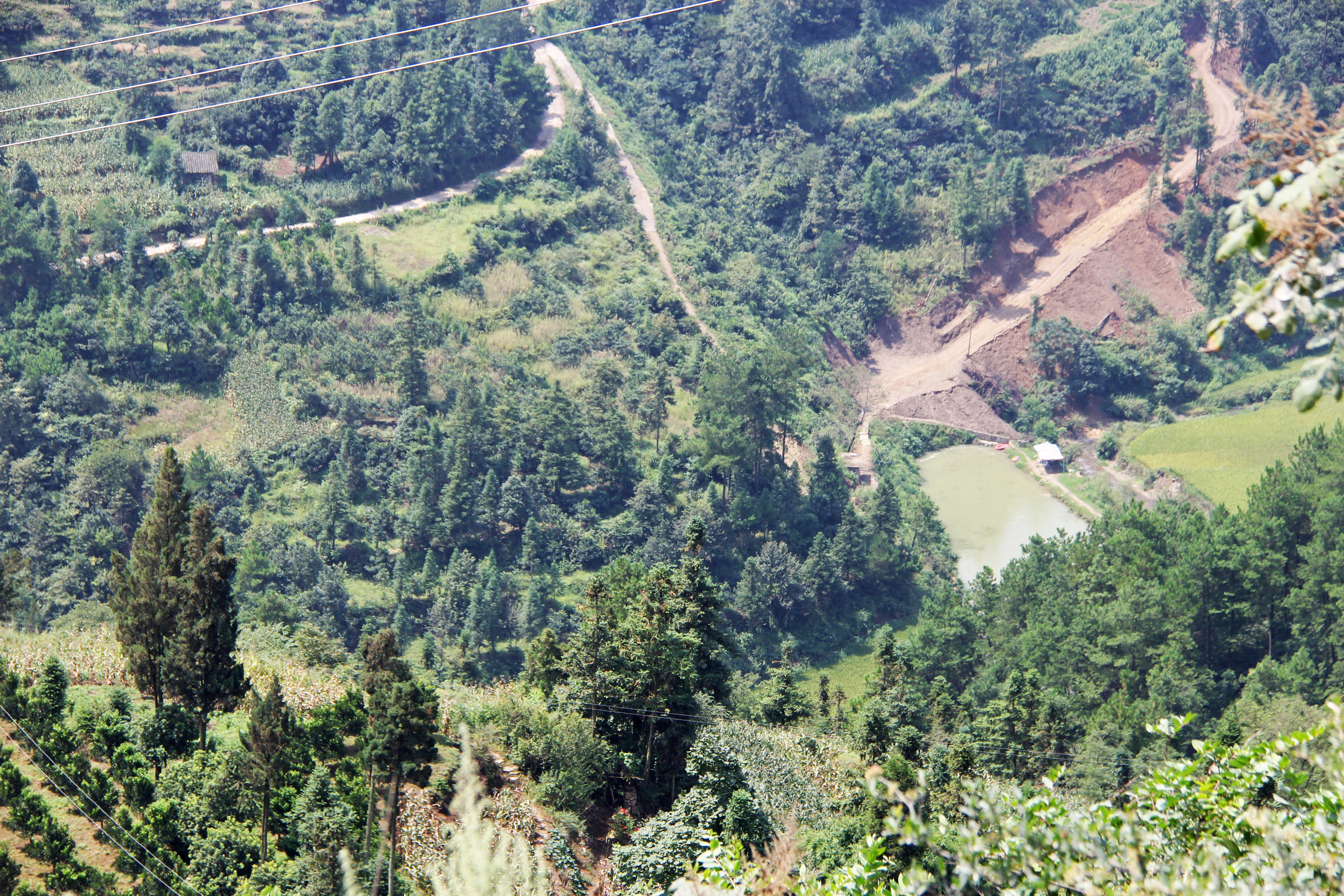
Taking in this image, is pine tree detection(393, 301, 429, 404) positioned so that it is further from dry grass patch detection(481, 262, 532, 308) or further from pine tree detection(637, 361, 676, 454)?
pine tree detection(637, 361, 676, 454)

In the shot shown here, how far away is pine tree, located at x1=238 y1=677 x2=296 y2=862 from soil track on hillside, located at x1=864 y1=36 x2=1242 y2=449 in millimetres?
49118

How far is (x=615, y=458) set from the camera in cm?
5062

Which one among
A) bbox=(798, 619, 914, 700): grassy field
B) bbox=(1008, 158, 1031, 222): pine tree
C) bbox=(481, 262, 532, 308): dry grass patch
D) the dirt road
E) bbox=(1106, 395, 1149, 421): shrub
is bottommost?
bbox=(1106, 395, 1149, 421): shrub

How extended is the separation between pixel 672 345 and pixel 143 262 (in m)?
26.0

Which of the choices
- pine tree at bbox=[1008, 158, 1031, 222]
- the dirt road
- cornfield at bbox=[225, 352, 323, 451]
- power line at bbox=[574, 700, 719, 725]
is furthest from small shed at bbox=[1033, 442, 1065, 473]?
power line at bbox=[574, 700, 719, 725]

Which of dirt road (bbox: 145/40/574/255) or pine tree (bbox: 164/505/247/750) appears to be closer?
pine tree (bbox: 164/505/247/750)

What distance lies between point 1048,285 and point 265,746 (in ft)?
204

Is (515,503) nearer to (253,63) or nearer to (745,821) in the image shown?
(745,821)

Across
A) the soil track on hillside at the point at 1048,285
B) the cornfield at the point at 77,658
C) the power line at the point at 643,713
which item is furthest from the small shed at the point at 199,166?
the power line at the point at 643,713

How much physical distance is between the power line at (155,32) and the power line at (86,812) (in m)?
52.3

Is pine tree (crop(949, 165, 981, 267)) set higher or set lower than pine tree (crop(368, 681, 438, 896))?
lower

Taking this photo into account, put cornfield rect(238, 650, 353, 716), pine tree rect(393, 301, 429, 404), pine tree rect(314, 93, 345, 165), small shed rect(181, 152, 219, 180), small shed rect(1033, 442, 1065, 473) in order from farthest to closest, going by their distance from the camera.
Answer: small shed rect(1033, 442, 1065, 473) < pine tree rect(314, 93, 345, 165) < small shed rect(181, 152, 219, 180) < pine tree rect(393, 301, 429, 404) < cornfield rect(238, 650, 353, 716)

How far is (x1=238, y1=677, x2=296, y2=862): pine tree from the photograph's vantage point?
1831 cm

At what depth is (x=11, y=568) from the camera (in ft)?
90.9
